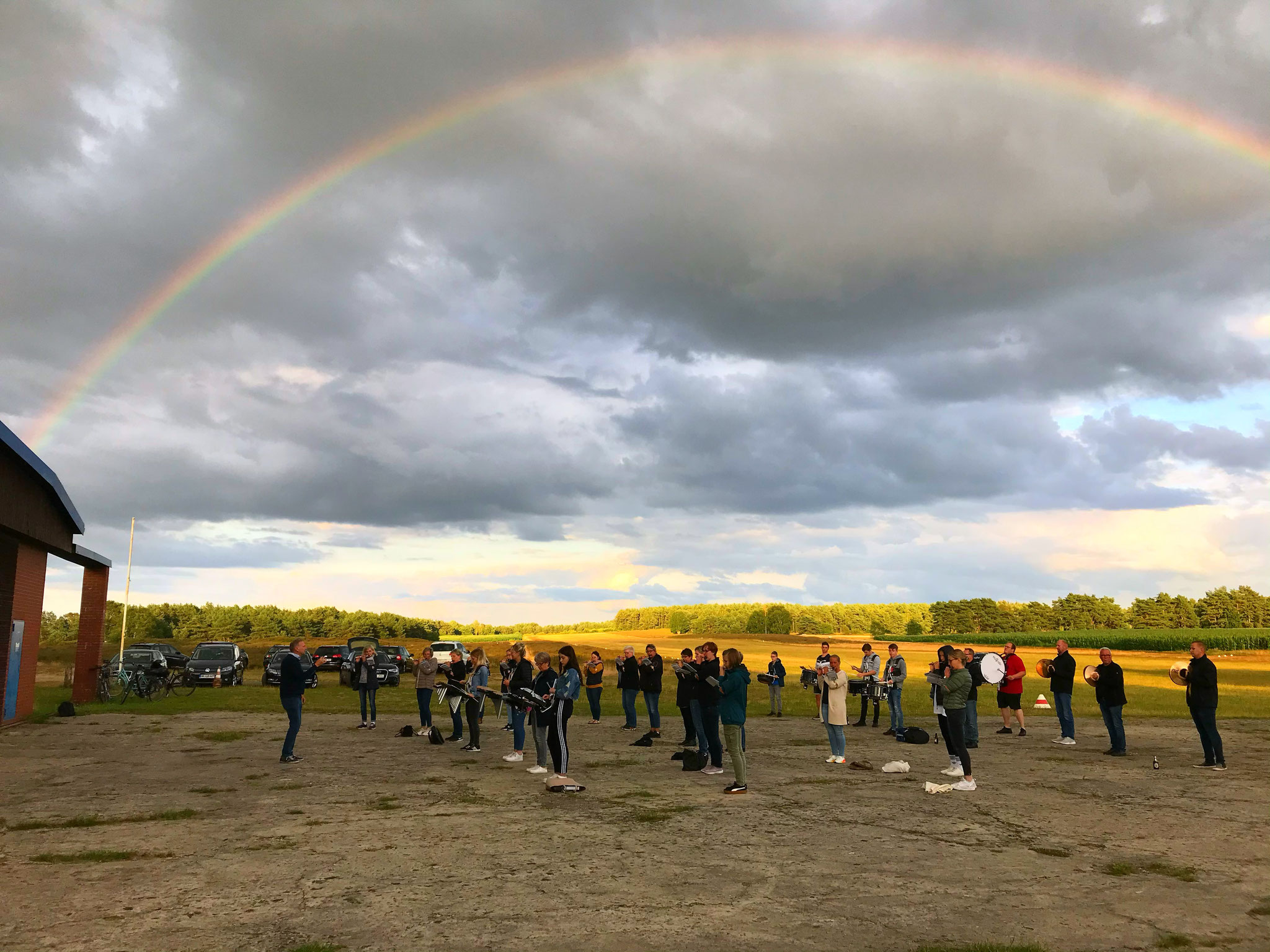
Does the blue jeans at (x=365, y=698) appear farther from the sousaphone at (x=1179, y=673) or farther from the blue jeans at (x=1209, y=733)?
the blue jeans at (x=1209, y=733)

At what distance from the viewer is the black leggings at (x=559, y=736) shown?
39.8 feet

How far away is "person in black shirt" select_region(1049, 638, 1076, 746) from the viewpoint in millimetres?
16812

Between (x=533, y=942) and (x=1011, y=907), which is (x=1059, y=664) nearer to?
(x=1011, y=907)

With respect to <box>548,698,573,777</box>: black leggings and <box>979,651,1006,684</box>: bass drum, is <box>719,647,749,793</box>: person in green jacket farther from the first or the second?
<box>979,651,1006,684</box>: bass drum

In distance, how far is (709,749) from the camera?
45.1 feet

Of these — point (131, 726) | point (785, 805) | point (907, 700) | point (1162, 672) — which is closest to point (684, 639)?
point (1162, 672)

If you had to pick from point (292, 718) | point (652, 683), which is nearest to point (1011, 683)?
Answer: point (652, 683)

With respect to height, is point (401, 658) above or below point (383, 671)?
above

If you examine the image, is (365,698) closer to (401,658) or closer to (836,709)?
(836,709)

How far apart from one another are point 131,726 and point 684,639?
96.2 m

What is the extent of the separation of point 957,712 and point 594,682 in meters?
10.5

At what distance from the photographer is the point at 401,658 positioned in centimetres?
4309

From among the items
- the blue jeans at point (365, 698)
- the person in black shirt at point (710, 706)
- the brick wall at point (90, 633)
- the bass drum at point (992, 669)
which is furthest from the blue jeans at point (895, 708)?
the brick wall at point (90, 633)

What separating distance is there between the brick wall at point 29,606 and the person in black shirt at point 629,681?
48.9ft
